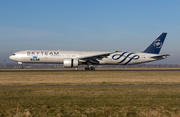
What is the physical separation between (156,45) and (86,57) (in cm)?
1850

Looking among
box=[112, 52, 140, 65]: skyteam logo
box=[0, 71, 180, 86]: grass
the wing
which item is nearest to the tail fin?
box=[112, 52, 140, 65]: skyteam logo

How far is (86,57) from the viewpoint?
3831 cm

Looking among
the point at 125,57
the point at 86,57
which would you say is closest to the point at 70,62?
the point at 86,57

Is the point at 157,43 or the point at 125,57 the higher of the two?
the point at 157,43

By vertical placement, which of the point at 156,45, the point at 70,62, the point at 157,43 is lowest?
the point at 70,62

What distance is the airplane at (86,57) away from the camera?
126ft

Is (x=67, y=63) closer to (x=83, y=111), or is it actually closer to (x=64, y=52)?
(x=64, y=52)

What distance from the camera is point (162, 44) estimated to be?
4538 cm

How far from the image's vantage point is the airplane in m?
38.5

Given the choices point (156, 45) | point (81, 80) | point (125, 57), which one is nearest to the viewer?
point (81, 80)

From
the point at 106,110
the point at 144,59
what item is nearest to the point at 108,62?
the point at 144,59

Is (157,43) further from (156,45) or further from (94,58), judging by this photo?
(94,58)

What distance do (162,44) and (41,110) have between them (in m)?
42.4

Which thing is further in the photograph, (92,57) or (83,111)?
(92,57)
